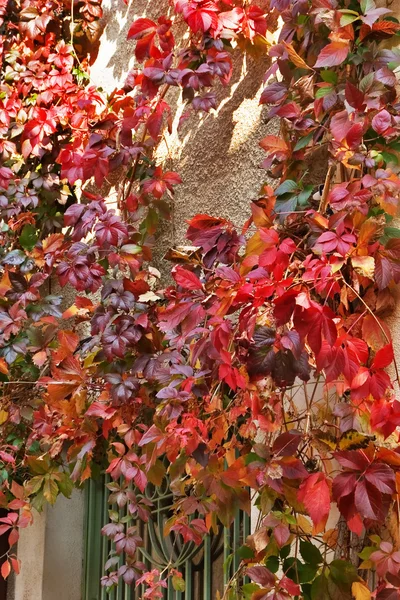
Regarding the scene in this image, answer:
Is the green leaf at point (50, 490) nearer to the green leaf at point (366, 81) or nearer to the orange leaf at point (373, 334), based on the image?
the orange leaf at point (373, 334)

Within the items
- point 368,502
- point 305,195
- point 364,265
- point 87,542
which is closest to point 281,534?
point 368,502

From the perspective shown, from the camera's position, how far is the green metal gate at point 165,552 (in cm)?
282

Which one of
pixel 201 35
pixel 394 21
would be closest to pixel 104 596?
pixel 201 35

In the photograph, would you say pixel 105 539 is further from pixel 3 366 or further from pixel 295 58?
pixel 295 58

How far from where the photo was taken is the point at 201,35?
2537 millimetres

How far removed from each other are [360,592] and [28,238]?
6.91ft

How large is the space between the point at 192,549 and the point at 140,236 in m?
1.16

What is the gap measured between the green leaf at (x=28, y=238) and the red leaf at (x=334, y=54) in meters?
1.74

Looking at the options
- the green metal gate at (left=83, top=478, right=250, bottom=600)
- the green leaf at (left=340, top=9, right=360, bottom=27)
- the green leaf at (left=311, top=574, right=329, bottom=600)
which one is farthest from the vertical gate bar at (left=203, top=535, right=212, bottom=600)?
the green leaf at (left=340, top=9, right=360, bottom=27)

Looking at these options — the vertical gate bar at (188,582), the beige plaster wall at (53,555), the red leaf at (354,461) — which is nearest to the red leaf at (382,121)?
the red leaf at (354,461)

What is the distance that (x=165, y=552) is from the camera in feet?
10.3

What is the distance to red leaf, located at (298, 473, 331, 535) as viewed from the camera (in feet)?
5.33

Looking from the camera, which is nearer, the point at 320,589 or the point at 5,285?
the point at 320,589

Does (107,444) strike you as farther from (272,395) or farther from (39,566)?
(272,395)
